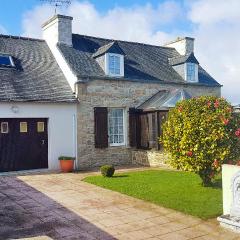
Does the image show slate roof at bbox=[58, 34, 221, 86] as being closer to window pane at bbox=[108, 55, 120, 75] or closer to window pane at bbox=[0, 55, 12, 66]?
window pane at bbox=[108, 55, 120, 75]

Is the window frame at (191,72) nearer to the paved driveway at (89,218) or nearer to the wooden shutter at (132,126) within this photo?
the wooden shutter at (132,126)

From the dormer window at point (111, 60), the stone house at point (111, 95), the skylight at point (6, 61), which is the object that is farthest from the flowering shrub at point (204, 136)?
the skylight at point (6, 61)

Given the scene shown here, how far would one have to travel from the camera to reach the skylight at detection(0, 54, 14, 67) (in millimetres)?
18188

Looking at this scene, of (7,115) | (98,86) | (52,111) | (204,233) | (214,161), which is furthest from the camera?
(98,86)

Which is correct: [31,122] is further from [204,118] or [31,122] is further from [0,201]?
[204,118]

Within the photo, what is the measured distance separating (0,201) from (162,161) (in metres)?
9.32

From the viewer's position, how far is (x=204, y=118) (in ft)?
37.4

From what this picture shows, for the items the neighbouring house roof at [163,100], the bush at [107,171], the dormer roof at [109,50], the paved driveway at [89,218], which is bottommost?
the paved driveway at [89,218]

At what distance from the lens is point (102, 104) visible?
19000 mm

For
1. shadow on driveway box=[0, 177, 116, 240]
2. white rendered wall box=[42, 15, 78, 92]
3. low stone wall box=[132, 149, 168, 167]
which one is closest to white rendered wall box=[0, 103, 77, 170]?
white rendered wall box=[42, 15, 78, 92]

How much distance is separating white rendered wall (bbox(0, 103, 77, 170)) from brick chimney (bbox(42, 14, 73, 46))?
4.51 metres

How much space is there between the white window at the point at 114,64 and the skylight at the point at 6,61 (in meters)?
5.26

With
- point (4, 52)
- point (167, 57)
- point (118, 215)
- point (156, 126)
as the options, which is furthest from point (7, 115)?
point (167, 57)

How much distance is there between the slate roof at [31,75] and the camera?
1698 centimetres
